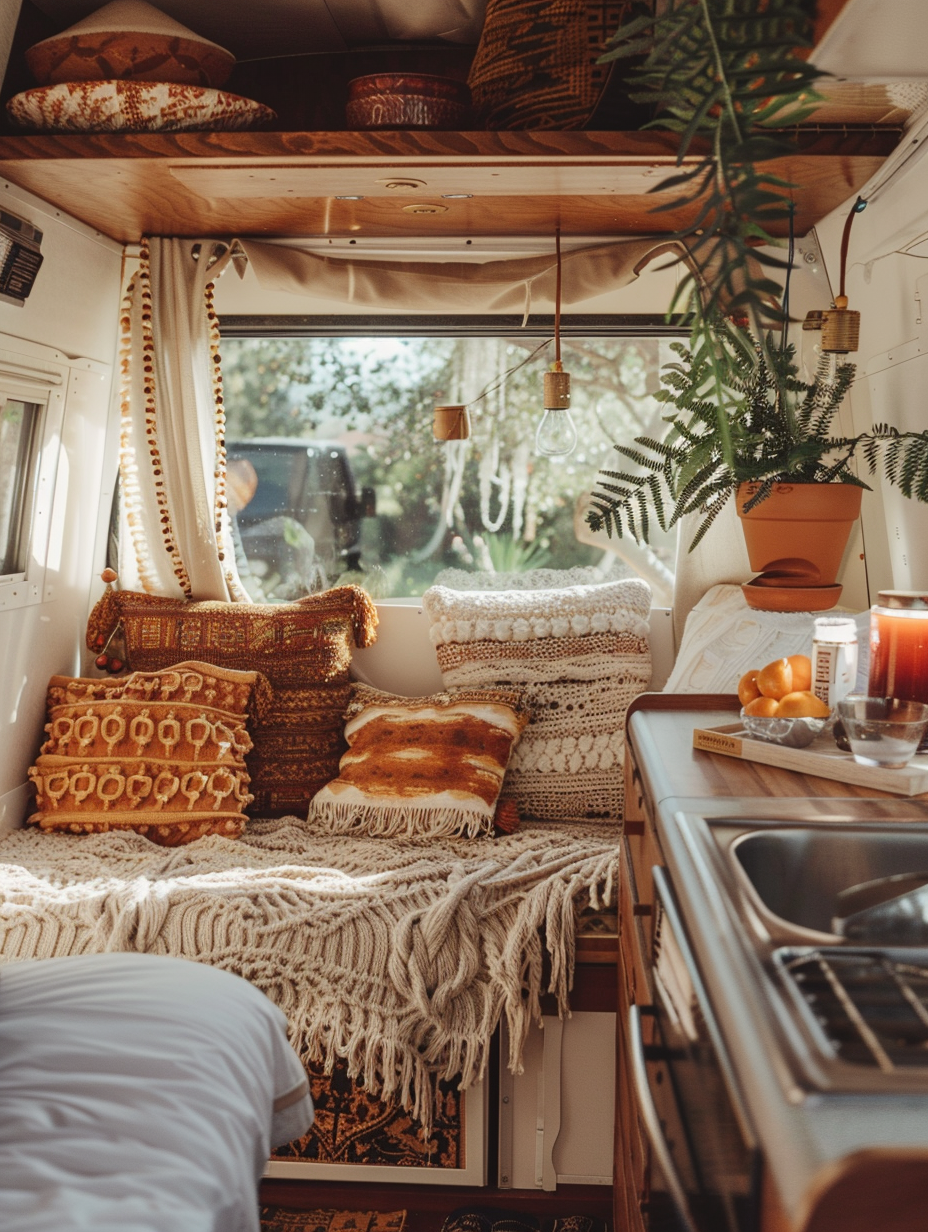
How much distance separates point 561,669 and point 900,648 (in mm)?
1200

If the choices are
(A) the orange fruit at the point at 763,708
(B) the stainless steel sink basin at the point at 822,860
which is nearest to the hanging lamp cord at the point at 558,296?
(A) the orange fruit at the point at 763,708

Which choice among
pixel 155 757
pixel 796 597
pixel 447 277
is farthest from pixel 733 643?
pixel 155 757

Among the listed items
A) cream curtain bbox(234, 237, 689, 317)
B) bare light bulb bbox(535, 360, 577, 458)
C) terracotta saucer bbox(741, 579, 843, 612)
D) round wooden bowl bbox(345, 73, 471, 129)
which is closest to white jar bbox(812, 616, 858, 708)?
terracotta saucer bbox(741, 579, 843, 612)

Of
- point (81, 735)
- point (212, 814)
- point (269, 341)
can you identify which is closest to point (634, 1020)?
point (212, 814)

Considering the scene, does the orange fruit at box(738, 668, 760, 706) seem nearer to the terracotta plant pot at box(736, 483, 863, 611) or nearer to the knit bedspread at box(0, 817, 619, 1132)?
the terracotta plant pot at box(736, 483, 863, 611)

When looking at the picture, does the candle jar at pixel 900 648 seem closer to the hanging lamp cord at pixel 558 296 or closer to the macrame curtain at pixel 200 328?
the hanging lamp cord at pixel 558 296

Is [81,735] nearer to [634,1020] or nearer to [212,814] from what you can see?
[212,814]

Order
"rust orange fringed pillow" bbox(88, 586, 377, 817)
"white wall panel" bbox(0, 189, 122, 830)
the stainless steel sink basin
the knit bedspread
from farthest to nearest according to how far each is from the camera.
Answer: "rust orange fringed pillow" bbox(88, 586, 377, 817)
"white wall panel" bbox(0, 189, 122, 830)
the knit bedspread
the stainless steel sink basin

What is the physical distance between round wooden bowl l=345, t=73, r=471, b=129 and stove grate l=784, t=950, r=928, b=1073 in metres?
1.93

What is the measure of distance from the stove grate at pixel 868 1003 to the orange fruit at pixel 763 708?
696 millimetres

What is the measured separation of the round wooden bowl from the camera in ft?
7.22

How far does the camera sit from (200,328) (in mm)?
2824

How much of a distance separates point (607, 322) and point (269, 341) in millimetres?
959

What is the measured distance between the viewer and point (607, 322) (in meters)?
2.91
